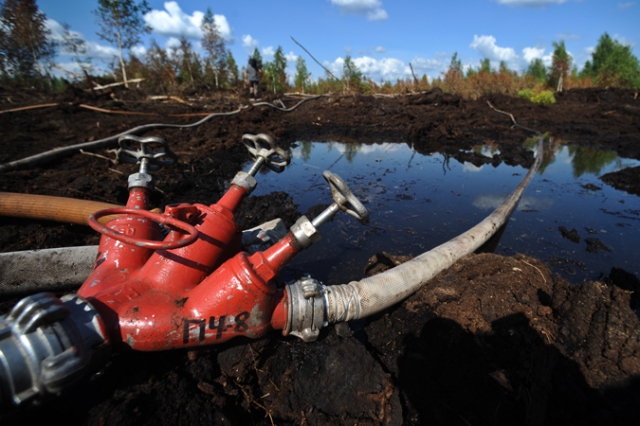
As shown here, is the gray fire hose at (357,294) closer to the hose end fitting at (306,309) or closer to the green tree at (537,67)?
the hose end fitting at (306,309)

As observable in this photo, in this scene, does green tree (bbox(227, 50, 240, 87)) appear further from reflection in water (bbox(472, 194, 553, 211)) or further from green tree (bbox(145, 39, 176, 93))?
reflection in water (bbox(472, 194, 553, 211))

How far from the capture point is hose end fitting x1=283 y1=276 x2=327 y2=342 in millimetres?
1451

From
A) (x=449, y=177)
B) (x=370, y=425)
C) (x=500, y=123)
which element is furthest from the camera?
(x=500, y=123)

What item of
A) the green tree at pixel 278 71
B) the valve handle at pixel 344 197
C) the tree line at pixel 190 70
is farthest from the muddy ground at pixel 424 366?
the green tree at pixel 278 71

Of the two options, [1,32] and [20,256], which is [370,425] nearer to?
[20,256]

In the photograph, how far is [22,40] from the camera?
13.0 m

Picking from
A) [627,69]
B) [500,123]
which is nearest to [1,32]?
[500,123]

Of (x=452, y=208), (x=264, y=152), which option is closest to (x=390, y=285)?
(x=264, y=152)

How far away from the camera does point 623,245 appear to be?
9.67 ft

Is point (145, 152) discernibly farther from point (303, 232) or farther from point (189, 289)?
point (303, 232)

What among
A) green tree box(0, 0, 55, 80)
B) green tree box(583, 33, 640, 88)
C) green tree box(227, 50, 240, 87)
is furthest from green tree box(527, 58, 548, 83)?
green tree box(0, 0, 55, 80)

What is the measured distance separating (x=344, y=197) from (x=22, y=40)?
19.1 m

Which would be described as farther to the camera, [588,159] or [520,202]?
[588,159]

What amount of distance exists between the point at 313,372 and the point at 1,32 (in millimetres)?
18546
